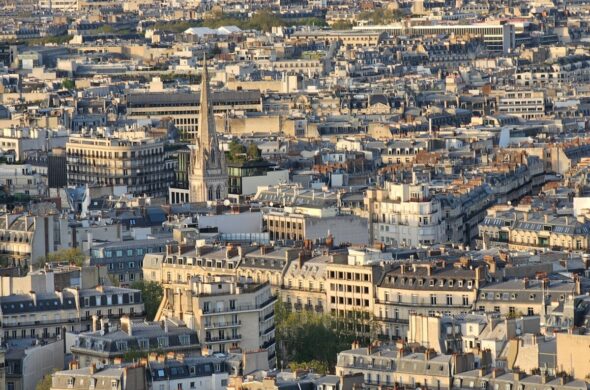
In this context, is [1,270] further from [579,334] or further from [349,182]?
[349,182]

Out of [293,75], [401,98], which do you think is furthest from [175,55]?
[401,98]

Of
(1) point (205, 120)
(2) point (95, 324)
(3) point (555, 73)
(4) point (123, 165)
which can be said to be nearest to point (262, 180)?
(1) point (205, 120)

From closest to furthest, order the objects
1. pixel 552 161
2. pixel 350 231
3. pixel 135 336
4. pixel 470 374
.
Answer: pixel 470 374 < pixel 135 336 < pixel 350 231 < pixel 552 161

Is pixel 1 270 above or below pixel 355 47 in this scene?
above

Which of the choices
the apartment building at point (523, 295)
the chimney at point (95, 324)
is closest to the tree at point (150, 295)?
the chimney at point (95, 324)

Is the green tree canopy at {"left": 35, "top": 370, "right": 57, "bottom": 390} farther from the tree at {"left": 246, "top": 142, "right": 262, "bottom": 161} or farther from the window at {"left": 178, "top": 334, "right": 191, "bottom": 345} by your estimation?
the tree at {"left": 246, "top": 142, "right": 262, "bottom": 161}

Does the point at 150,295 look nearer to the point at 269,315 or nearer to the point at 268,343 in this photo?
the point at 269,315
